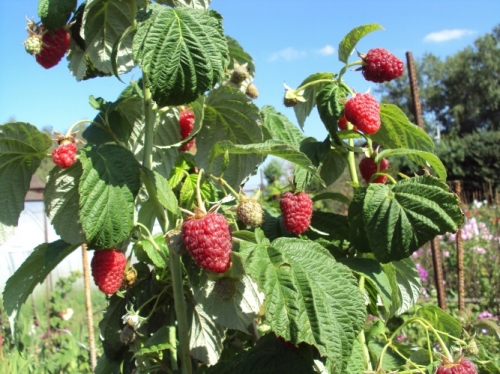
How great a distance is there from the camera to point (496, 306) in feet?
13.0

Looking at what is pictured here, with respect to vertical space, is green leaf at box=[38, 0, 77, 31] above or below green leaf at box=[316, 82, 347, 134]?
above

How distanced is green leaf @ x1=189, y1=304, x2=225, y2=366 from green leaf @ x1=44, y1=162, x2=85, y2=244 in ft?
1.17

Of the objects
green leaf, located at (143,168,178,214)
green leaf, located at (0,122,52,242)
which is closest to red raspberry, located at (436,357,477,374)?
green leaf, located at (143,168,178,214)

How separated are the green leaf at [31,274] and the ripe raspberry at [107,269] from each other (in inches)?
3.2

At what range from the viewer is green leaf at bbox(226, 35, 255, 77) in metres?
1.47

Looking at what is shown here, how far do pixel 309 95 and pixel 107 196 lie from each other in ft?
2.04

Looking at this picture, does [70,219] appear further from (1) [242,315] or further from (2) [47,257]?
(1) [242,315]

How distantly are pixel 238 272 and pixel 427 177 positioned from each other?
1.42 feet

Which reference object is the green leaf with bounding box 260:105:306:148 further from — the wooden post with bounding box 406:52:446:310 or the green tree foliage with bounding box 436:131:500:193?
the green tree foliage with bounding box 436:131:500:193

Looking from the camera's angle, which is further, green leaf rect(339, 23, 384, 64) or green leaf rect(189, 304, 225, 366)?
green leaf rect(189, 304, 225, 366)

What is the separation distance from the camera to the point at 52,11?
111 centimetres

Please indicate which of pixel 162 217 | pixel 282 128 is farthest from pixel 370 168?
pixel 162 217

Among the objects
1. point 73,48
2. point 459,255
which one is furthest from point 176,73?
point 459,255

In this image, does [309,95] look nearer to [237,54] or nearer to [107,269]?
[237,54]
